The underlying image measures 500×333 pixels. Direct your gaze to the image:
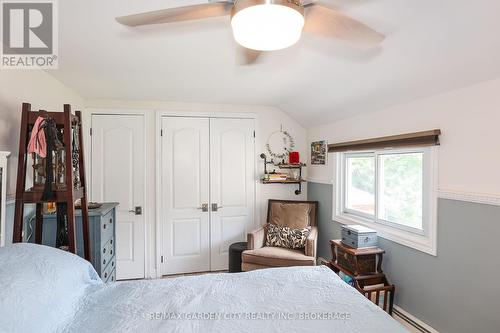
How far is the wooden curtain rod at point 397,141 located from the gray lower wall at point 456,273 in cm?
47

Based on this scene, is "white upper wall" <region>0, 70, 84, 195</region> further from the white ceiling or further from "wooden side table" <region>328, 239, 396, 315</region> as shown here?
"wooden side table" <region>328, 239, 396, 315</region>

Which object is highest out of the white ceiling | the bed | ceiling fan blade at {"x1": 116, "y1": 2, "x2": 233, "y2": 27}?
the white ceiling

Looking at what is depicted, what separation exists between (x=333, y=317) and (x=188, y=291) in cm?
73

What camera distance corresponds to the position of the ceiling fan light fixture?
95cm

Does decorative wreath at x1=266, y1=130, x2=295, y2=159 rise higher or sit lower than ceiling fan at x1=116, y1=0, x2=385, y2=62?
lower

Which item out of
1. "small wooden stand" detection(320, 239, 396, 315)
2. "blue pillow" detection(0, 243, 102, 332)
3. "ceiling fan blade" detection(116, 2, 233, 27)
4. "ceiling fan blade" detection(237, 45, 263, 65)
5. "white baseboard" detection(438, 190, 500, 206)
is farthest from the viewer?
"small wooden stand" detection(320, 239, 396, 315)

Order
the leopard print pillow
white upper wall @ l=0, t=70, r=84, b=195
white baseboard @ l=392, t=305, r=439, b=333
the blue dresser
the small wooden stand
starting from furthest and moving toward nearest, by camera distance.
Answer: the leopard print pillow → the small wooden stand → white baseboard @ l=392, t=305, r=439, b=333 → the blue dresser → white upper wall @ l=0, t=70, r=84, b=195

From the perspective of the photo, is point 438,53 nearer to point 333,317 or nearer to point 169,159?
point 333,317

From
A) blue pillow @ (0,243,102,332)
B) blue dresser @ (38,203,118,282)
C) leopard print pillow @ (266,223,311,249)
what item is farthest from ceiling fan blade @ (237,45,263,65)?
leopard print pillow @ (266,223,311,249)

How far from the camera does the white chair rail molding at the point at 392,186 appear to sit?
2.11m

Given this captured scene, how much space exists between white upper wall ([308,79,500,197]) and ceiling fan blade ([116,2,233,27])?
66.5 inches

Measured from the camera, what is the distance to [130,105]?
335 cm

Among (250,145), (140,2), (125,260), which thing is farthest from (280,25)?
(125,260)

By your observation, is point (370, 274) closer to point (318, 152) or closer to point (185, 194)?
point (318, 152)
